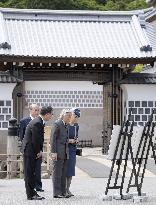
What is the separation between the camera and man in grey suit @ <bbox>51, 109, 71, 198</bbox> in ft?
39.0

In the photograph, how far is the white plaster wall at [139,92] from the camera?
24500 mm

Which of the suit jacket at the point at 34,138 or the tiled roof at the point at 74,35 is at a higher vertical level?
the tiled roof at the point at 74,35

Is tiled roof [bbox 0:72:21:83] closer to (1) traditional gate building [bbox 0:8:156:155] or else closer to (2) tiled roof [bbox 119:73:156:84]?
(1) traditional gate building [bbox 0:8:156:155]

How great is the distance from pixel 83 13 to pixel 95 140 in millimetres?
9806

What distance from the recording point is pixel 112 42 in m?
26.1

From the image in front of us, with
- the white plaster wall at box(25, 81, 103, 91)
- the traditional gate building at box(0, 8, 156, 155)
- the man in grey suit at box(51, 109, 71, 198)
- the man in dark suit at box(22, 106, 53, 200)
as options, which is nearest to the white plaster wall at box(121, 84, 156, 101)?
the traditional gate building at box(0, 8, 156, 155)

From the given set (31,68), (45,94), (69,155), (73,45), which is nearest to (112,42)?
(73,45)

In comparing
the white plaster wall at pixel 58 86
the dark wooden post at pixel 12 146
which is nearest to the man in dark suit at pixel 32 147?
the dark wooden post at pixel 12 146

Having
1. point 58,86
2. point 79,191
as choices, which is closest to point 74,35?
point 58,86

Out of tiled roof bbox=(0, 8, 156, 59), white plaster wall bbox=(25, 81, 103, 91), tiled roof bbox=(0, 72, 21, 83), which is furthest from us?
white plaster wall bbox=(25, 81, 103, 91)

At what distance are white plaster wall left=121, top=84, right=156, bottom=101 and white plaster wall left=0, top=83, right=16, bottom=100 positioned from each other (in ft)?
13.5

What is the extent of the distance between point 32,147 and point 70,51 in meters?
13.7

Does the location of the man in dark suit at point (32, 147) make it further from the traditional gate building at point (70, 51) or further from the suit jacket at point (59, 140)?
the traditional gate building at point (70, 51)

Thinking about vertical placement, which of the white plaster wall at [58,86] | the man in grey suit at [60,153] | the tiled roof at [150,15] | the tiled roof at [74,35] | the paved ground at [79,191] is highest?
the tiled roof at [150,15]
